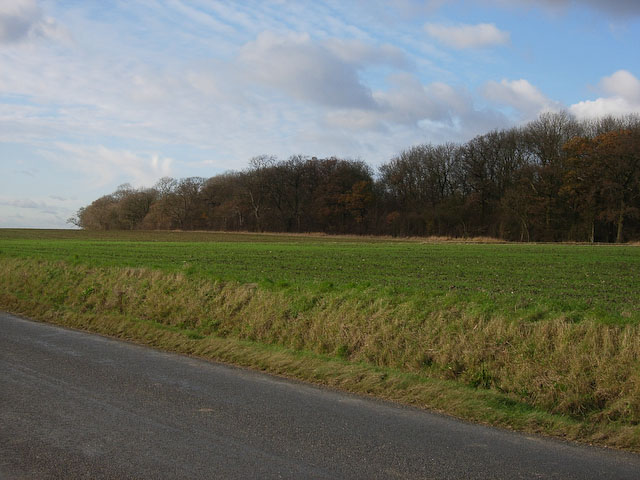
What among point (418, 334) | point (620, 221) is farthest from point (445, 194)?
point (418, 334)

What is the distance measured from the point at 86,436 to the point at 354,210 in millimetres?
99539

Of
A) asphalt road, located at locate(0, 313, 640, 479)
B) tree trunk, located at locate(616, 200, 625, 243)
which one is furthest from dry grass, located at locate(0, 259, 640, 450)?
tree trunk, located at locate(616, 200, 625, 243)

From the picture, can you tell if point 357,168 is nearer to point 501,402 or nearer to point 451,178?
point 451,178

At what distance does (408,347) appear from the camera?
1012 cm

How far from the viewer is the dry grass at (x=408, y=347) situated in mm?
7516

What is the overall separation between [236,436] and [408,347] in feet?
16.1

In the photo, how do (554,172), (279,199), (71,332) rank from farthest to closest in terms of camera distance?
(279,199) < (554,172) < (71,332)

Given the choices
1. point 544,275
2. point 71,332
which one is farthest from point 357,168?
point 71,332

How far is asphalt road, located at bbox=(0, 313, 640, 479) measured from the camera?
5.11 m

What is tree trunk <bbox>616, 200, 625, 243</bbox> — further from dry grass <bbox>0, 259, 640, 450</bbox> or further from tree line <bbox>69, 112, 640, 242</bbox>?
dry grass <bbox>0, 259, 640, 450</bbox>

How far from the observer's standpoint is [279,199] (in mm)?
112375

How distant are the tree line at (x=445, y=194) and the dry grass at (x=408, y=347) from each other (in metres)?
65.6

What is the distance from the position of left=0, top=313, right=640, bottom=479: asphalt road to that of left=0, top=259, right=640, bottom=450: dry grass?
0.81 metres

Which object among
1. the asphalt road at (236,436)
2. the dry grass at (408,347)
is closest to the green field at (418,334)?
the dry grass at (408,347)
